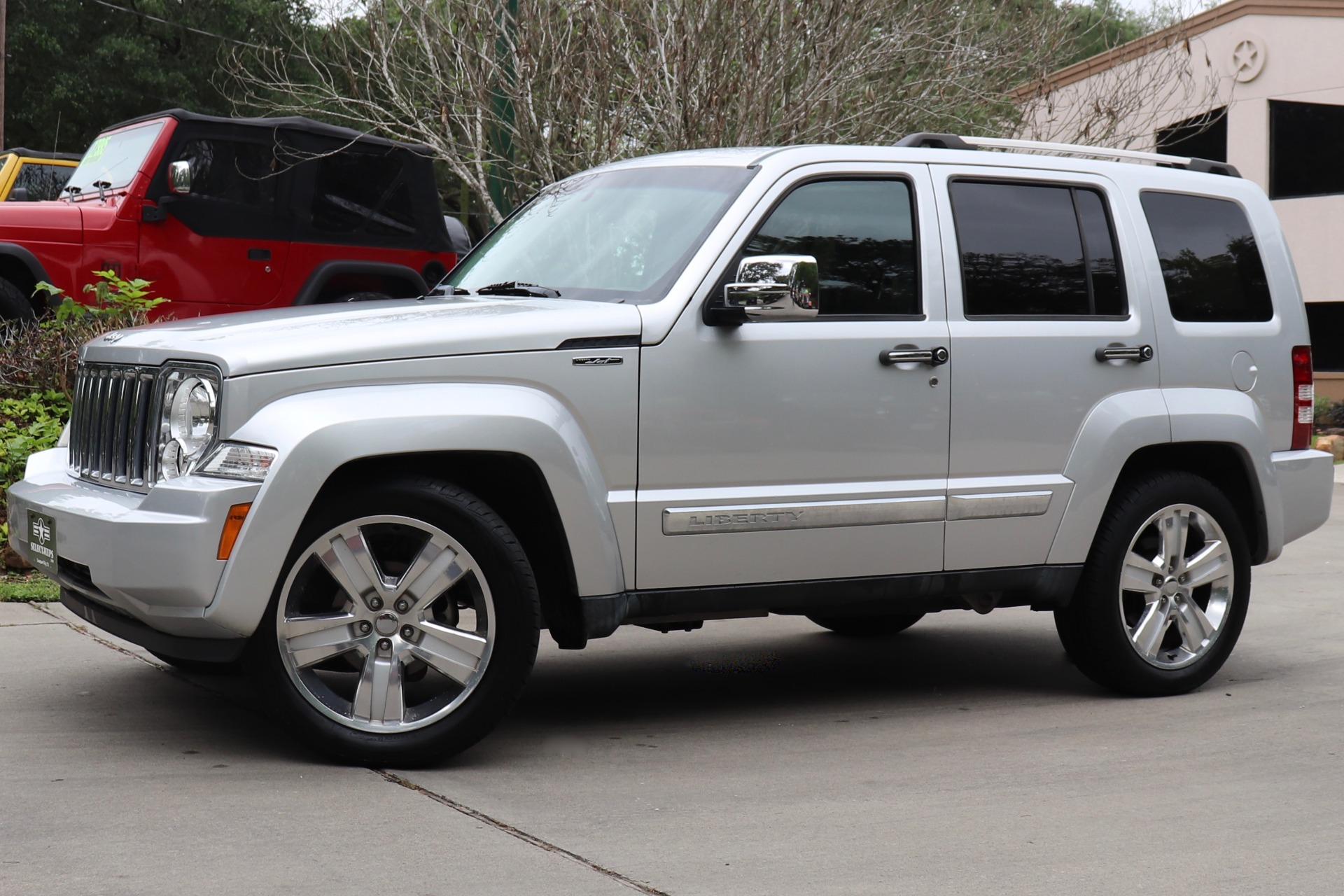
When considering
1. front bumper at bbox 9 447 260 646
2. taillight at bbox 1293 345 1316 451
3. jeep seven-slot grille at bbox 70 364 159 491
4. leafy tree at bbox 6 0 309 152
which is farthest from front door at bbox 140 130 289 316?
leafy tree at bbox 6 0 309 152

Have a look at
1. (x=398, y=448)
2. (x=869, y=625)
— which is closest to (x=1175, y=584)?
(x=869, y=625)

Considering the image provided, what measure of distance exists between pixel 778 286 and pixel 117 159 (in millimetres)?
8310

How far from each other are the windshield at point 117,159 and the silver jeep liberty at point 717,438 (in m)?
6.36

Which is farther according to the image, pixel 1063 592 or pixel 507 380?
pixel 1063 592

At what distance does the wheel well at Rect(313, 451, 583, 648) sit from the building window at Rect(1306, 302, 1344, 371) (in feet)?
65.9

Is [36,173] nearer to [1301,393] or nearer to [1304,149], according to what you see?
[1301,393]

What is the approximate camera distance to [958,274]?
583 centimetres

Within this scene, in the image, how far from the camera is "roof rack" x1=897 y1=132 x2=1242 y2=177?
20.2 ft

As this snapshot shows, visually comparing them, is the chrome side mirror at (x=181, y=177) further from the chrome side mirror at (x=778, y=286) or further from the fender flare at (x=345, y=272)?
the chrome side mirror at (x=778, y=286)

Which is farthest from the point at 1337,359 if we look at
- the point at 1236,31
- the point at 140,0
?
the point at 140,0

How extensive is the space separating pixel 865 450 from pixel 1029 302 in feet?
3.18

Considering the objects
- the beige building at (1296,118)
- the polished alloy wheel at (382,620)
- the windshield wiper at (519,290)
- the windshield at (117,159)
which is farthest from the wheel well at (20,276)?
the beige building at (1296,118)

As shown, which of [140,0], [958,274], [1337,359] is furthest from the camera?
[140,0]

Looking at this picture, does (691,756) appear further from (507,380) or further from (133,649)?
(133,649)
